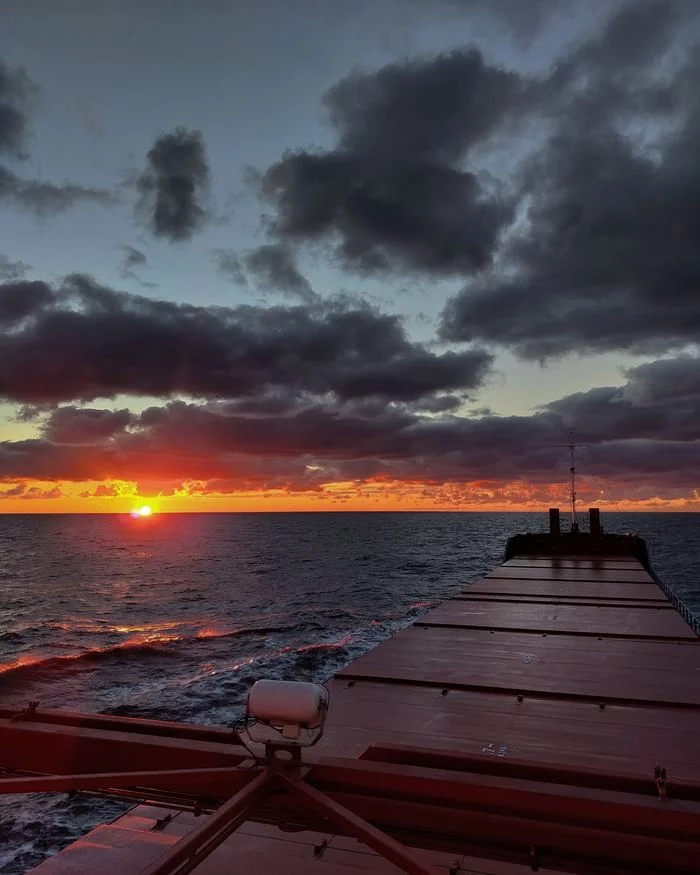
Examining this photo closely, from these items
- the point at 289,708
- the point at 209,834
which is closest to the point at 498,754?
the point at 289,708

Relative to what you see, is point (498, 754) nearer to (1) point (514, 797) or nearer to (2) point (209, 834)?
(1) point (514, 797)

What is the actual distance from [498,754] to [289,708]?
26.2 feet

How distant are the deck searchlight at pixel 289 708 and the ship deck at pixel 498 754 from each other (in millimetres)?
270

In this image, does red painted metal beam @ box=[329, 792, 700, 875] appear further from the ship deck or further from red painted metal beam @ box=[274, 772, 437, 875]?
red painted metal beam @ box=[274, 772, 437, 875]

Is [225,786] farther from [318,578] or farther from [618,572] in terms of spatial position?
[318,578]

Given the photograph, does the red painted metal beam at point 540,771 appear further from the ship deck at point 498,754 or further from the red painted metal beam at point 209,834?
the red painted metal beam at point 209,834

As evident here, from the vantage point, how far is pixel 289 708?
4375 millimetres

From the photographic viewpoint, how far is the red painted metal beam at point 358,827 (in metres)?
3.46

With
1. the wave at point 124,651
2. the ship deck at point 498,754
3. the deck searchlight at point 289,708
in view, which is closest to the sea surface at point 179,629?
the wave at point 124,651

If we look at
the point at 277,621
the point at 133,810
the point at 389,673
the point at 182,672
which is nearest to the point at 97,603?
the point at 277,621

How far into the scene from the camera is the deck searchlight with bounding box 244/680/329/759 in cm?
436

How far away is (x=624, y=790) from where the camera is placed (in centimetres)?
412

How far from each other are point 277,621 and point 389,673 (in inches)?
1278

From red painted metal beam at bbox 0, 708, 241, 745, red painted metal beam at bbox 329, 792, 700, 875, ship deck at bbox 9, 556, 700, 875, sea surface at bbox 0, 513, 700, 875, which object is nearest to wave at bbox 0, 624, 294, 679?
sea surface at bbox 0, 513, 700, 875
